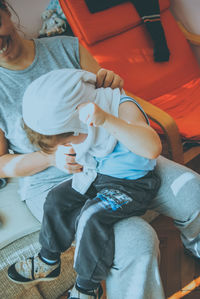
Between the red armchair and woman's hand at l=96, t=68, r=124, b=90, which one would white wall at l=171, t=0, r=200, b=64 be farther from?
woman's hand at l=96, t=68, r=124, b=90

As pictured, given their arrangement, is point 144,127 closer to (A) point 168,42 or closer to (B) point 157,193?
(B) point 157,193

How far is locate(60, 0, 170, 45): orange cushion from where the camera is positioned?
181cm

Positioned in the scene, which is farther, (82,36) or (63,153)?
(82,36)

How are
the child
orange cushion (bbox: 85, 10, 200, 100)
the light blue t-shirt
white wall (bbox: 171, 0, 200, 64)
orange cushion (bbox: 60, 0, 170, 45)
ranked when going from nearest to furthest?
the child < the light blue t-shirt < orange cushion (bbox: 60, 0, 170, 45) < orange cushion (bbox: 85, 10, 200, 100) < white wall (bbox: 171, 0, 200, 64)

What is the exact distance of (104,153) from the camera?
3.14ft

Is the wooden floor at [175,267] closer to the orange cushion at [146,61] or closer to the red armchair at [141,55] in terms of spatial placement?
the red armchair at [141,55]

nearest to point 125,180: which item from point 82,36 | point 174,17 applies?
point 82,36

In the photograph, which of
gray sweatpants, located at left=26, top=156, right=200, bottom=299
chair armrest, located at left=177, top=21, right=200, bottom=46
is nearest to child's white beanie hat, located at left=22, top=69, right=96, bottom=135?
gray sweatpants, located at left=26, top=156, right=200, bottom=299

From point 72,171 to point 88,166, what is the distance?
75mm

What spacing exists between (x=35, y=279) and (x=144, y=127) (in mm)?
687

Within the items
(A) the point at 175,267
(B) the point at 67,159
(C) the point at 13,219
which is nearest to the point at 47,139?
(B) the point at 67,159

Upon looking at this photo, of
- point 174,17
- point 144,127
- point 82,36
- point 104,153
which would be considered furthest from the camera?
point 174,17

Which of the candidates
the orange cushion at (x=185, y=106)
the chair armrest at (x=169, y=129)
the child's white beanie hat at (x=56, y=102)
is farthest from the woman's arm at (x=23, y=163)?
the orange cushion at (x=185, y=106)

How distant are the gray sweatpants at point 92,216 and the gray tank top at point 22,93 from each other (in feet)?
0.53
